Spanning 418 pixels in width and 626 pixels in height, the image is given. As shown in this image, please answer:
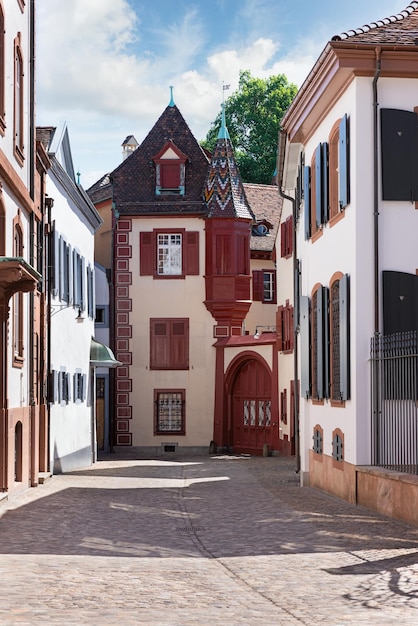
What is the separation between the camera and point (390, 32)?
1948 cm

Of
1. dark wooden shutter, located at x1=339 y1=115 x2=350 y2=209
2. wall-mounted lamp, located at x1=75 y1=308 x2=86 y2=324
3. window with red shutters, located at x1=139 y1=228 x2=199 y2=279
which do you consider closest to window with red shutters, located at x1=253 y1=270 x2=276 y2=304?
window with red shutters, located at x1=139 y1=228 x2=199 y2=279

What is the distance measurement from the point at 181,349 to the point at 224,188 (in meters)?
6.25

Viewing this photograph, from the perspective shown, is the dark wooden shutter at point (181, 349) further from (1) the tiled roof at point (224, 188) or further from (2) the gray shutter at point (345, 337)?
(2) the gray shutter at point (345, 337)

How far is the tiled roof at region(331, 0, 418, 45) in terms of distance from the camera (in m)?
18.9

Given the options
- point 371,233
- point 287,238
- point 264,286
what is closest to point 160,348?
point 264,286

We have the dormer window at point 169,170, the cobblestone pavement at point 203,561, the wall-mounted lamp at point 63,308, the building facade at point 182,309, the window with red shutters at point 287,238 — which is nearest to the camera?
the cobblestone pavement at point 203,561

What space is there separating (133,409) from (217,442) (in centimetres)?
338

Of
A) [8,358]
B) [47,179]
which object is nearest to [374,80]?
[8,358]

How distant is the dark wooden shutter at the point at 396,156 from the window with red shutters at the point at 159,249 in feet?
81.5

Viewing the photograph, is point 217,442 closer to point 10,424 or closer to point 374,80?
point 10,424

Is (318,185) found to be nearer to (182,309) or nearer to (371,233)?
(371,233)

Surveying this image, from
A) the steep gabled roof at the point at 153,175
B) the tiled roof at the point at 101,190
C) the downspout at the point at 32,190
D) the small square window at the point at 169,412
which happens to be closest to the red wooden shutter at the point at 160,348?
the small square window at the point at 169,412

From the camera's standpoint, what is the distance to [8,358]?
2064 centimetres

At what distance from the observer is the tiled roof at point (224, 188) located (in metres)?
43.2
